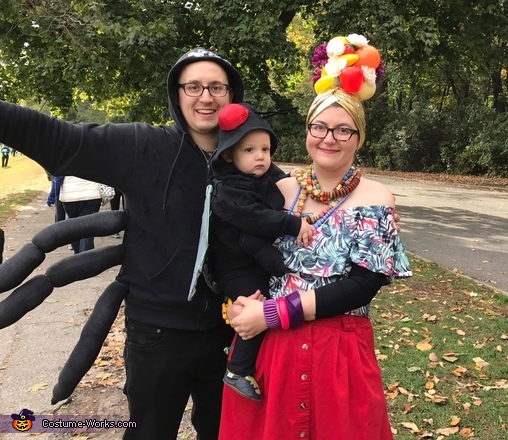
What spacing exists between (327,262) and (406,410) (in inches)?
92.6

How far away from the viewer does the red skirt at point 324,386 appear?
1867 mm

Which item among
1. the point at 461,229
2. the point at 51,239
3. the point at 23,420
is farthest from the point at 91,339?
the point at 461,229

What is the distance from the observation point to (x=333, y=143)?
6.20ft

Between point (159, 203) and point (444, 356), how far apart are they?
3.39m

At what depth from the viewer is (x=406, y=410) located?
12.3 feet

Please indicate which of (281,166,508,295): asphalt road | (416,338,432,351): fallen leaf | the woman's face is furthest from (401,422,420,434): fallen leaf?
(281,166,508,295): asphalt road

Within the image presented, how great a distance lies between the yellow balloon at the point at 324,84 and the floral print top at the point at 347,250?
464 millimetres

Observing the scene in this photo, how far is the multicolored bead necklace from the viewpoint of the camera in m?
1.94

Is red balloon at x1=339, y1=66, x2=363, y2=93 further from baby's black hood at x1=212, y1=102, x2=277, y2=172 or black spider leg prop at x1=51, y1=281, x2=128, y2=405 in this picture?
black spider leg prop at x1=51, y1=281, x2=128, y2=405

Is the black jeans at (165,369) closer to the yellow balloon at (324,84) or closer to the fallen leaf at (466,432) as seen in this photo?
the yellow balloon at (324,84)

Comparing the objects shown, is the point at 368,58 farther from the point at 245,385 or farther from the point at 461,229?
the point at 461,229

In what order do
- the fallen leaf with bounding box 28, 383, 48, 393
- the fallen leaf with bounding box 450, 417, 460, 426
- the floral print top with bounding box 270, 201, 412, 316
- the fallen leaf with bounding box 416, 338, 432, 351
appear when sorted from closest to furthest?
the floral print top with bounding box 270, 201, 412, 316 < the fallen leaf with bounding box 450, 417, 460, 426 < the fallen leaf with bounding box 28, 383, 48, 393 < the fallen leaf with bounding box 416, 338, 432, 351

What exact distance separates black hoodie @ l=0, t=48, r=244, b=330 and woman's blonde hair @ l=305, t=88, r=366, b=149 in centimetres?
53

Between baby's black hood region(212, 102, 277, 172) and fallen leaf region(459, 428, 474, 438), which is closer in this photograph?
baby's black hood region(212, 102, 277, 172)
